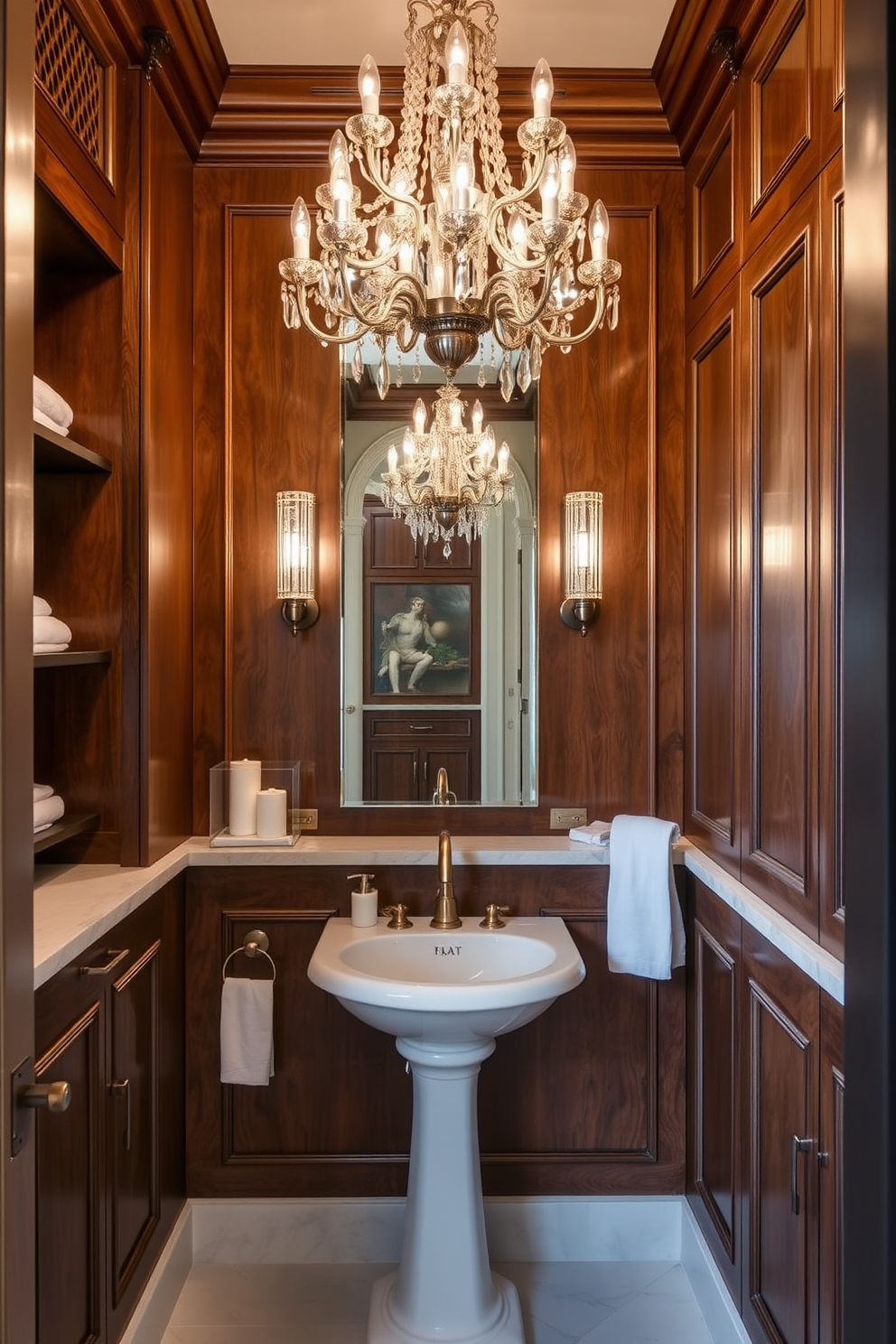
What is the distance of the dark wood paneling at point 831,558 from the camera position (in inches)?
59.7

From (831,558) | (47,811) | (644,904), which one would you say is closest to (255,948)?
(47,811)

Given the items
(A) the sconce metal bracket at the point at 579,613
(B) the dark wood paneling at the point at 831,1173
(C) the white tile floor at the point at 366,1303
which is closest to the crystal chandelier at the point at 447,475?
(A) the sconce metal bracket at the point at 579,613

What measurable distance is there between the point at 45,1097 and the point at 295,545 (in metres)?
1.69

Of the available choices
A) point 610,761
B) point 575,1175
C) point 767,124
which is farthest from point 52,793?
point 767,124

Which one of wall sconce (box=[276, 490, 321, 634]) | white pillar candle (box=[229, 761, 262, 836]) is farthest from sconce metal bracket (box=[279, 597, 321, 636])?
white pillar candle (box=[229, 761, 262, 836])

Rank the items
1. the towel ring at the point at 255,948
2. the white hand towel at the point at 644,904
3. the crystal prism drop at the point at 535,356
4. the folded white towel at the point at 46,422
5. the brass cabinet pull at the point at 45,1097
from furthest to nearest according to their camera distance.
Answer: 1. the towel ring at the point at 255,948
2. the white hand towel at the point at 644,904
3. the folded white towel at the point at 46,422
4. the crystal prism drop at the point at 535,356
5. the brass cabinet pull at the point at 45,1097

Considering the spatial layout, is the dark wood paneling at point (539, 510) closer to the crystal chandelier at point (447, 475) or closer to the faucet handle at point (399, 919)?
the crystal chandelier at point (447, 475)

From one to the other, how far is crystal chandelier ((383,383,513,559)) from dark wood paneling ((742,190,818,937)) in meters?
0.67

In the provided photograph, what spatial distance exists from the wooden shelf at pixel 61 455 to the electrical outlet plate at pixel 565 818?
1369 mm

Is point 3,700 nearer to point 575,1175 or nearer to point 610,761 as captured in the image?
point 610,761

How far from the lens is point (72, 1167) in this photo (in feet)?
5.35

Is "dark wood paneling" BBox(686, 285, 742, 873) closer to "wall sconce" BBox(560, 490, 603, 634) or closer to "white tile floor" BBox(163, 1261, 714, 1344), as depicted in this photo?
"wall sconce" BBox(560, 490, 603, 634)

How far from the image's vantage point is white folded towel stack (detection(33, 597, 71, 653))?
1807 millimetres

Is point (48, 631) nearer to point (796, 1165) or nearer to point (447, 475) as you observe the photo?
point (447, 475)
